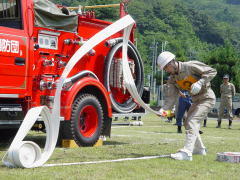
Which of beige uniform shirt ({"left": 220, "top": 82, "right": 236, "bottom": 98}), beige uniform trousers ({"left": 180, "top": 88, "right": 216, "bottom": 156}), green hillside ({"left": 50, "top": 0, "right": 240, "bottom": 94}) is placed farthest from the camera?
green hillside ({"left": 50, "top": 0, "right": 240, "bottom": 94})

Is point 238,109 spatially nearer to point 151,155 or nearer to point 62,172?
point 151,155

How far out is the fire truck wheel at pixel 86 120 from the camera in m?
9.20

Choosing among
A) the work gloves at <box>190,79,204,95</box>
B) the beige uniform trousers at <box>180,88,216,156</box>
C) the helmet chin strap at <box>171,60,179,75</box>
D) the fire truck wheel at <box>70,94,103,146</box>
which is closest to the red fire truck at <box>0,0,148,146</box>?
the fire truck wheel at <box>70,94,103,146</box>

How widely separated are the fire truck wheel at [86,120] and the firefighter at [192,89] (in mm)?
1603

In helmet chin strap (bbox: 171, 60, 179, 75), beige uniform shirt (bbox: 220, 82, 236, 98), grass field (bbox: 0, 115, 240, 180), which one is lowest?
grass field (bbox: 0, 115, 240, 180)

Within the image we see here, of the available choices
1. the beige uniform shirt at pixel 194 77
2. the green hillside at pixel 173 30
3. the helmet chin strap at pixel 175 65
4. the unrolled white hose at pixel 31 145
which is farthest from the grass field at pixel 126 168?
the green hillside at pixel 173 30

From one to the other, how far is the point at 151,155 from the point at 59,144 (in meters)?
2.00

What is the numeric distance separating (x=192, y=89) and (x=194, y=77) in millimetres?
425

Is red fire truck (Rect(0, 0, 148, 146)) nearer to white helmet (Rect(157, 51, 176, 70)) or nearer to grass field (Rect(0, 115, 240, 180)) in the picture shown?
grass field (Rect(0, 115, 240, 180))

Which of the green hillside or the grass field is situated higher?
the green hillside

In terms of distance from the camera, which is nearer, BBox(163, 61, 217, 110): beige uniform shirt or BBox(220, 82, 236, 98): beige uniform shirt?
BBox(163, 61, 217, 110): beige uniform shirt

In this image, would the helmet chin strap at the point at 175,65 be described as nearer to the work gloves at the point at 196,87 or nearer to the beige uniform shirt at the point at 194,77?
the beige uniform shirt at the point at 194,77

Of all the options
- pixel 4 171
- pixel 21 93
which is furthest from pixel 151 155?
pixel 4 171

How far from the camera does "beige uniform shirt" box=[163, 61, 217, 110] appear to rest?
26.4 ft
